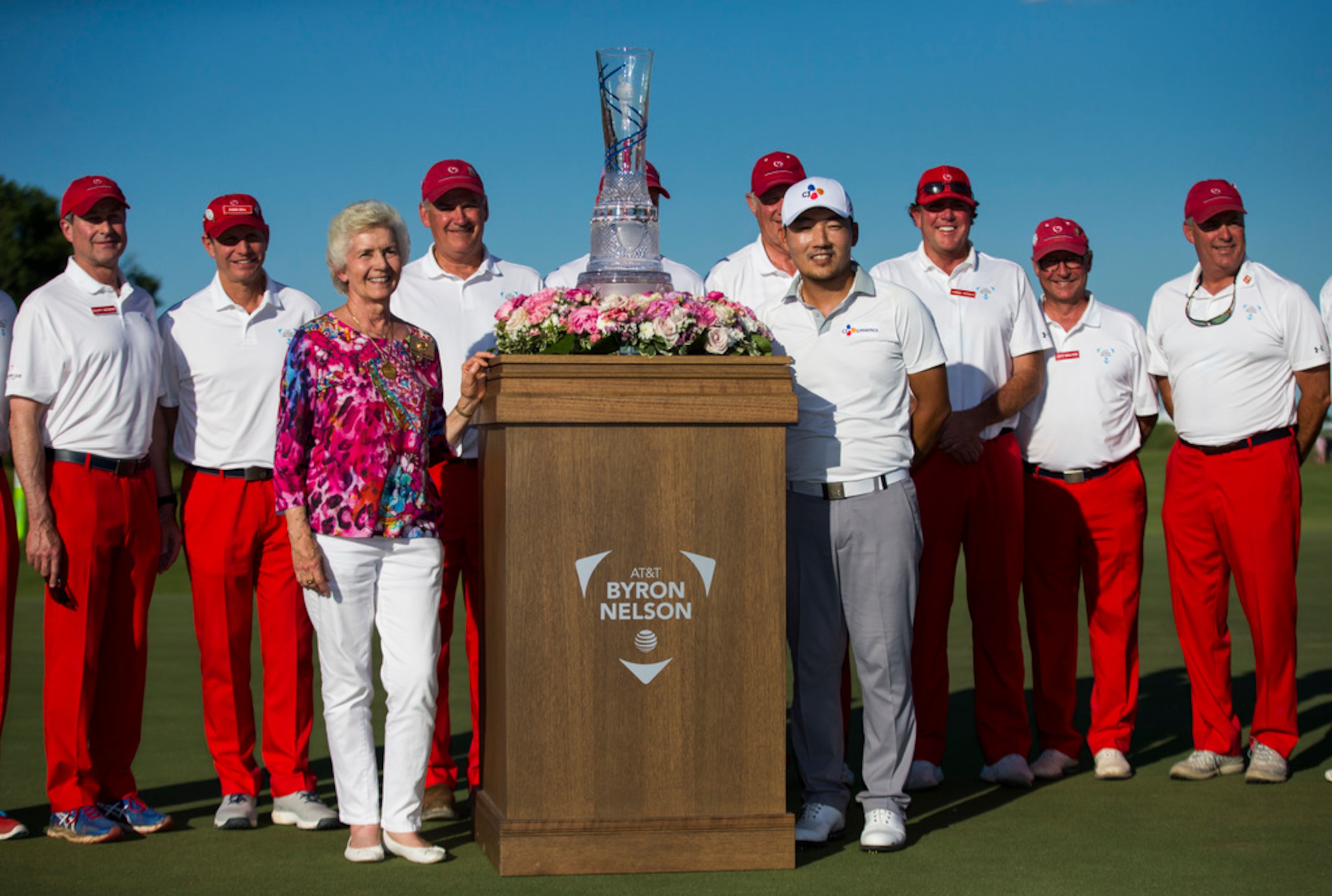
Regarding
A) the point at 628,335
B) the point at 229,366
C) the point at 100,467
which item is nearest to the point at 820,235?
the point at 628,335

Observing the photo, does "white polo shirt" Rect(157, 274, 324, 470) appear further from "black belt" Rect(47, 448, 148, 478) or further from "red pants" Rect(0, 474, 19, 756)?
"red pants" Rect(0, 474, 19, 756)

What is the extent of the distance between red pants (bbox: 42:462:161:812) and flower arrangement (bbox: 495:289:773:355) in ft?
5.27

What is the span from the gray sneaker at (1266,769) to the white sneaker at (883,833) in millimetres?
1765

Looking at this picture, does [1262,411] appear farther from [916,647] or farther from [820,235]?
[820,235]

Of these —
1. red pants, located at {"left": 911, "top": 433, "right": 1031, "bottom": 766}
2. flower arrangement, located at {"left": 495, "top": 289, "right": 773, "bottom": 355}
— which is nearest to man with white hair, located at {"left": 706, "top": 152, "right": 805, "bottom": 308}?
red pants, located at {"left": 911, "top": 433, "right": 1031, "bottom": 766}

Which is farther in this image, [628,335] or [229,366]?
[229,366]

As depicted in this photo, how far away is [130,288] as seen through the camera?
5461 mm

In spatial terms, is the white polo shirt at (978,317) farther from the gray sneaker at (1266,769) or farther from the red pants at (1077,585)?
the gray sneaker at (1266,769)

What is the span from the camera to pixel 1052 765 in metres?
6.00

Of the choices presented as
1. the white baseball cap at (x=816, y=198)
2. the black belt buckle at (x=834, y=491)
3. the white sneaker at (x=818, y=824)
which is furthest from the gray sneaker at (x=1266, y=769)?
the white baseball cap at (x=816, y=198)

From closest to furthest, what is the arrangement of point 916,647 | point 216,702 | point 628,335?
1. point 628,335
2. point 216,702
3. point 916,647

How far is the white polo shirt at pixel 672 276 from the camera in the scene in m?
6.21

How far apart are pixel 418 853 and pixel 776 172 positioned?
10.5 ft

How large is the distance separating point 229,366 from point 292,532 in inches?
42.9
